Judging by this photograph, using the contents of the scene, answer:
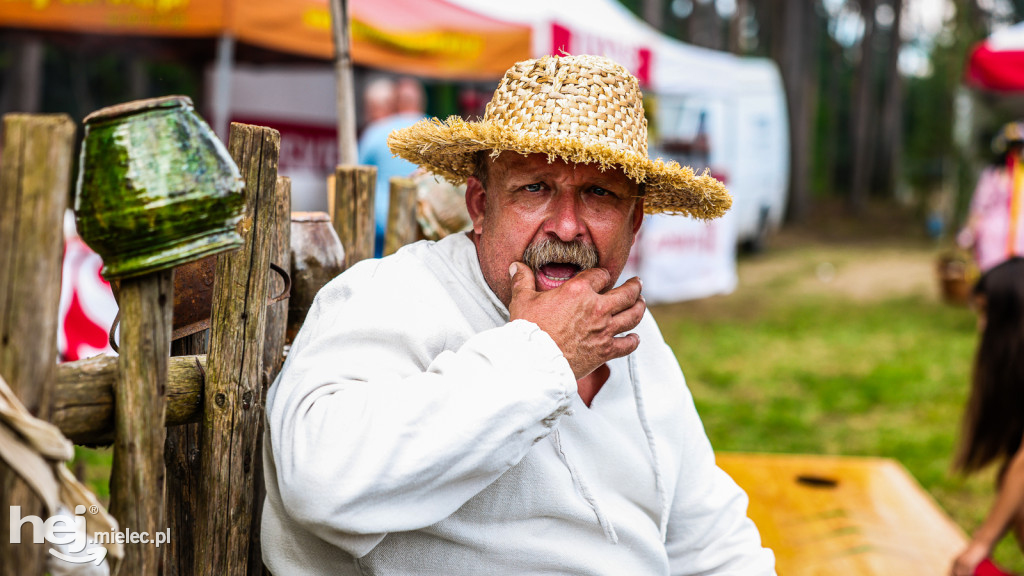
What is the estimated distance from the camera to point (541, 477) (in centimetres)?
173

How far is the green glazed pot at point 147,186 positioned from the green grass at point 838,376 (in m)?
4.03

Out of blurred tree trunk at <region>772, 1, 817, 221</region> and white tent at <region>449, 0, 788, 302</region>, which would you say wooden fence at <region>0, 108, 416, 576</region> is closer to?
white tent at <region>449, 0, 788, 302</region>

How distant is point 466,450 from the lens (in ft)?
4.61

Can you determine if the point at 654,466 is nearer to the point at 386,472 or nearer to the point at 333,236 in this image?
the point at 386,472

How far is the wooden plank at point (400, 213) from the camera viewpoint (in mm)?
2703

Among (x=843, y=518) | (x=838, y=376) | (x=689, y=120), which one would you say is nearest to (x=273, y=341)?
(x=843, y=518)

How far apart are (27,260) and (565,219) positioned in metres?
1.00

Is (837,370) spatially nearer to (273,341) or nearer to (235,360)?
(273,341)

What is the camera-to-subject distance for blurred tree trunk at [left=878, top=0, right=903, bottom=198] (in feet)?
77.5

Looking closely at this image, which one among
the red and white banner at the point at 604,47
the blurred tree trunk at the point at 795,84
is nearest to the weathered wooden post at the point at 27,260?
the red and white banner at the point at 604,47

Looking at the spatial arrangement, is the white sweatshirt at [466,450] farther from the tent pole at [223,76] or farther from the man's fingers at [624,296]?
the tent pole at [223,76]

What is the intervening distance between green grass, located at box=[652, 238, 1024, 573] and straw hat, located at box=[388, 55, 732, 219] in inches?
127

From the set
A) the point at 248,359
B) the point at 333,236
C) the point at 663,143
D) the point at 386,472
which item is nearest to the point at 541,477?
the point at 386,472

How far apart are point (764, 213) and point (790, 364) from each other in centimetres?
808
